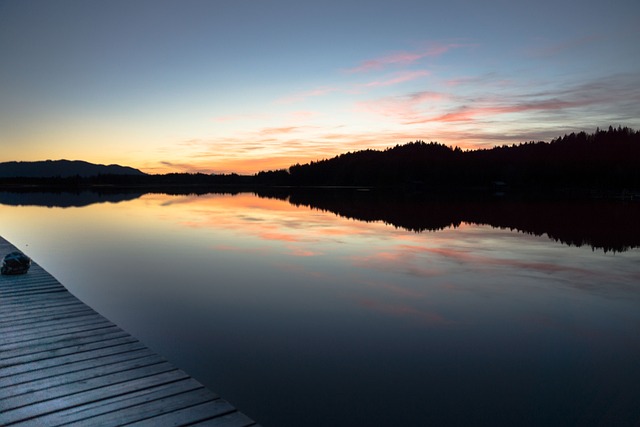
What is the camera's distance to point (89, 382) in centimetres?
480

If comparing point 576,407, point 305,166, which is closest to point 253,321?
point 576,407

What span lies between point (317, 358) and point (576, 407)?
11.8 ft

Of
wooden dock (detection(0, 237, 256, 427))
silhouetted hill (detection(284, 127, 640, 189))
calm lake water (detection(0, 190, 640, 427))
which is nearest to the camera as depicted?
wooden dock (detection(0, 237, 256, 427))

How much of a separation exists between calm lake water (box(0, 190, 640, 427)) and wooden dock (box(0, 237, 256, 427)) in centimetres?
105

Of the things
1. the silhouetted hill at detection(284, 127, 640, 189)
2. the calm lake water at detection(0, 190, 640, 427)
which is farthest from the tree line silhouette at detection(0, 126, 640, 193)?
the calm lake water at detection(0, 190, 640, 427)

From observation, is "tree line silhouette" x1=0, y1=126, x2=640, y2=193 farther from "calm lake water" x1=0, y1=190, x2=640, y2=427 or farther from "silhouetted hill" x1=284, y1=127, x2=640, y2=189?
"calm lake water" x1=0, y1=190, x2=640, y2=427

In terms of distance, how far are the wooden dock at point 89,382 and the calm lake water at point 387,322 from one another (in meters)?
1.05

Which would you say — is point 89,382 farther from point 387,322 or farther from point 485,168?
point 485,168

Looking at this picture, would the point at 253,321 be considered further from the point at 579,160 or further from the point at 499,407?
the point at 579,160

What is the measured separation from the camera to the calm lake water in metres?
5.57

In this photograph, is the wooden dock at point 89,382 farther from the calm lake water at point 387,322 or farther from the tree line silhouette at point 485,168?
Result: the tree line silhouette at point 485,168

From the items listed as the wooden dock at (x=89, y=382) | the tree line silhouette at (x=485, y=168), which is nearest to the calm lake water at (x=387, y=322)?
the wooden dock at (x=89, y=382)

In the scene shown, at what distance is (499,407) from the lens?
5422 millimetres

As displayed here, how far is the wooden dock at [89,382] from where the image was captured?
4121 millimetres
